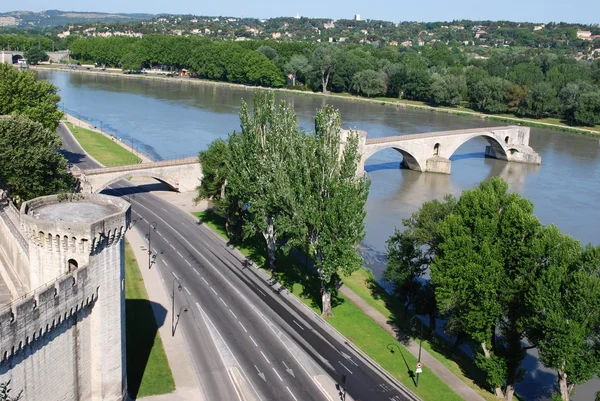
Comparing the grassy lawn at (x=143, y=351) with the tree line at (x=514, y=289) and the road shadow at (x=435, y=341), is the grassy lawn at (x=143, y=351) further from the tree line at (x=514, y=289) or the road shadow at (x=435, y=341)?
the tree line at (x=514, y=289)

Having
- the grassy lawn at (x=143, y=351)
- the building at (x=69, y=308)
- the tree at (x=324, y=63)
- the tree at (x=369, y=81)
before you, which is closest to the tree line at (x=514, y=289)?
the grassy lawn at (x=143, y=351)

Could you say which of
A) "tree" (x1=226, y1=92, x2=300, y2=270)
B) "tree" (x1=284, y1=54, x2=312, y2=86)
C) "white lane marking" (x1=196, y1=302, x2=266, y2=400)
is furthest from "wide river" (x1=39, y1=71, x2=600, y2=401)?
"white lane marking" (x1=196, y1=302, x2=266, y2=400)

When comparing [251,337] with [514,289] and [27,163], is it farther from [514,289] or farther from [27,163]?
[27,163]

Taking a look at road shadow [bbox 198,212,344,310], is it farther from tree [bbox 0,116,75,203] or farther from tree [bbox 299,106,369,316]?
tree [bbox 0,116,75,203]

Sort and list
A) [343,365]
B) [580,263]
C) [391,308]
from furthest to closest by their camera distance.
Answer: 1. [391,308]
2. [343,365]
3. [580,263]

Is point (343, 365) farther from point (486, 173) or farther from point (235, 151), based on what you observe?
point (486, 173)

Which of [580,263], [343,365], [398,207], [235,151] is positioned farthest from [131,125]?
[580,263]

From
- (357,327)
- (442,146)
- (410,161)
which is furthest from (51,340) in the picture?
(442,146)
